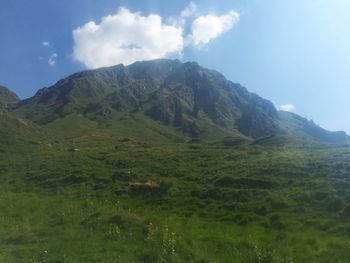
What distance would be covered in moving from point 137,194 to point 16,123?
94.0 meters

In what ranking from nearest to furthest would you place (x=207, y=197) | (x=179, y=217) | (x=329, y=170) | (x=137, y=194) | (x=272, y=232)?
1. (x=272, y=232)
2. (x=179, y=217)
3. (x=207, y=197)
4. (x=137, y=194)
5. (x=329, y=170)

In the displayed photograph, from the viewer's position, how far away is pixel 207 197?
3209cm

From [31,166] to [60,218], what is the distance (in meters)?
29.4

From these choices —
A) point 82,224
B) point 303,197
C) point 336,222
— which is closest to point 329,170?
point 303,197

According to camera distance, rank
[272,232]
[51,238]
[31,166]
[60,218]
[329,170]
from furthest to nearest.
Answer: [31,166] < [329,170] < [60,218] < [272,232] < [51,238]

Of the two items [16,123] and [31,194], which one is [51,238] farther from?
[16,123]

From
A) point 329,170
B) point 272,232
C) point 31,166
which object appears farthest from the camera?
point 31,166

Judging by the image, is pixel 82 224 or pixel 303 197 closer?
pixel 82 224

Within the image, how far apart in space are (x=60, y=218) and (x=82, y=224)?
221 cm

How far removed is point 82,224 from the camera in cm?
2339

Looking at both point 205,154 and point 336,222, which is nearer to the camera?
point 336,222

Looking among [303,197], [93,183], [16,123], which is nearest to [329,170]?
[303,197]

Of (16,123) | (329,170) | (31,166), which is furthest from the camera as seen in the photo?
(16,123)

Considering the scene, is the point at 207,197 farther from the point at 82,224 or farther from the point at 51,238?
the point at 51,238
